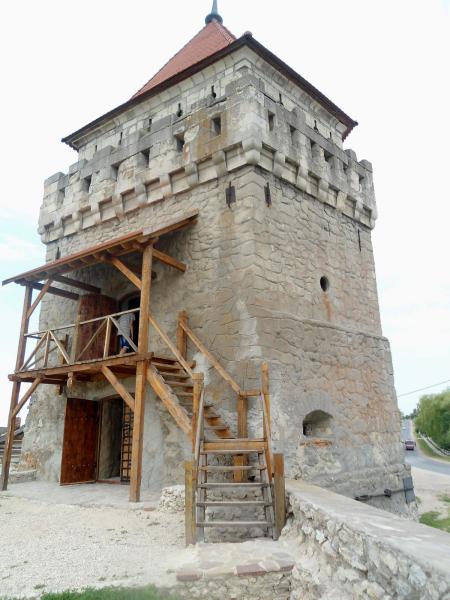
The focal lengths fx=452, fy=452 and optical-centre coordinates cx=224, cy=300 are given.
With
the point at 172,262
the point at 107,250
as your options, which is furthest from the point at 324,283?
the point at 107,250

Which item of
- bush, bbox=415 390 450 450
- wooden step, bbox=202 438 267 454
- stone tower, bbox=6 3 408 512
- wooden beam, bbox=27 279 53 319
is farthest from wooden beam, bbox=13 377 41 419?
bush, bbox=415 390 450 450

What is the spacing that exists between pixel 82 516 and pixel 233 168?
5990 mm

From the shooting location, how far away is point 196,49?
11.0 m

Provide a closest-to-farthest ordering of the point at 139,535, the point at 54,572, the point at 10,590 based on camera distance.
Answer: the point at 10,590 → the point at 54,572 → the point at 139,535

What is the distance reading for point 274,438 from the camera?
655cm

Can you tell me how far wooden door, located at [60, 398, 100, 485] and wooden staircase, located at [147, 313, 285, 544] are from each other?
8.73 ft

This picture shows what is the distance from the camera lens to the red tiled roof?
10359 millimetres

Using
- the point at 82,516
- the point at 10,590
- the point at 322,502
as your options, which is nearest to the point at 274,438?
the point at 322,502

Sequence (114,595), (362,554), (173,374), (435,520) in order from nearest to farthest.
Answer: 1. (362,554)
2. (114,595)
3. (173,374)
4. (435,520)

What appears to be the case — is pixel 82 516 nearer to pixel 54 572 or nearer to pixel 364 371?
pixel 54 572

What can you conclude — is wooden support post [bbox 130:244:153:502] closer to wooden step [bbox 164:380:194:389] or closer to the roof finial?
wooden step [bbox 164:380:194:389]

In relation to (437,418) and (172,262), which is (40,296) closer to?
(172,262)

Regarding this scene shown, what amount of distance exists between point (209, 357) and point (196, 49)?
806 cm

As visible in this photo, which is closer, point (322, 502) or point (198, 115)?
point (322, 502)
